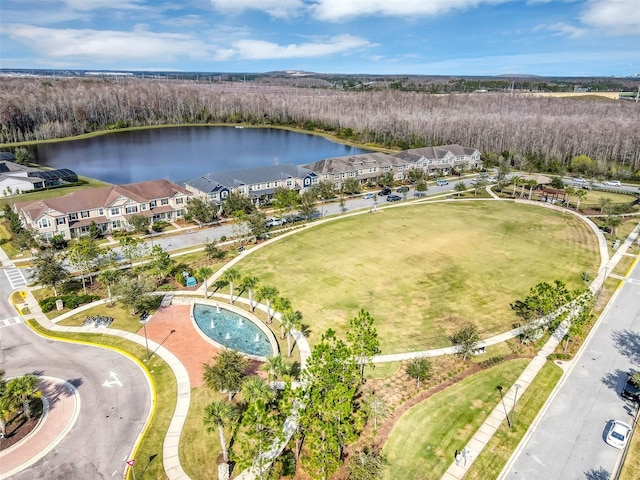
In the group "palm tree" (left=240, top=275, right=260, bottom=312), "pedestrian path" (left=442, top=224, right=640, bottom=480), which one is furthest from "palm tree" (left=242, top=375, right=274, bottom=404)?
"palm tree" (left=240, top=275, right=260, bottom=312)

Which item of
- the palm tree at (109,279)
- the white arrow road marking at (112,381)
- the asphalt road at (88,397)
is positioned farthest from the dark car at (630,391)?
the palm tree at (109,279)

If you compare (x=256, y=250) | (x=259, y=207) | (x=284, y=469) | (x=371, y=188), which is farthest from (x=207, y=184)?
(x=284, y=469)

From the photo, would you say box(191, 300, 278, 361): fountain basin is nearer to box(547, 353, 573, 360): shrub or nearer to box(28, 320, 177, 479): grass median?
box(28, 320, 177, 479): grass median

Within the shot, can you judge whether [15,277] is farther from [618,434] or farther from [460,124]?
[460,124]

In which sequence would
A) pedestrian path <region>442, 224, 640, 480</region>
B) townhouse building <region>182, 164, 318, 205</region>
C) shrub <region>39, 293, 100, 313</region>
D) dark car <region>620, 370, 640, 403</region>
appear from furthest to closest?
townhouse building <region>182, 164, 318, 205</region>, shrub <region>39, 293, 100, 313</region>, dark car <region>620, 370, 640, 403</region>, pedestrian path <region>442, 224, 640, 480</region>

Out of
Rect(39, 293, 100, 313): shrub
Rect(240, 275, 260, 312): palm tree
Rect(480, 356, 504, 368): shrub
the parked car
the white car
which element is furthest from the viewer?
the parked car

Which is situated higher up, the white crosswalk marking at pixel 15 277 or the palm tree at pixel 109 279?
the palm tree at pixel 109 279

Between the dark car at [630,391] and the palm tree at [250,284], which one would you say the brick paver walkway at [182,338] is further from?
the dark car at [630,391]
